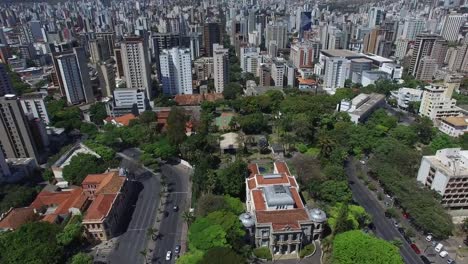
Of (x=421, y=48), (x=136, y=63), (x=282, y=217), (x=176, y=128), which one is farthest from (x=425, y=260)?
(x=421, y=48)

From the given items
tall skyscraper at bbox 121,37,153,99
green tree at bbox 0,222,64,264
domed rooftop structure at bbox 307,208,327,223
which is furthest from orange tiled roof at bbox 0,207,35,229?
tall skyscraper at bbox 121,37,153,99

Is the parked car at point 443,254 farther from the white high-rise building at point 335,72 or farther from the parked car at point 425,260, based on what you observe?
the white high-rise building at point 335,72

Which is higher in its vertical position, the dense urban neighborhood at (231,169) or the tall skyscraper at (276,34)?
the tall skyscraper at (276,34)

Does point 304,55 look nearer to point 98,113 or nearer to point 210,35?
point 210,35

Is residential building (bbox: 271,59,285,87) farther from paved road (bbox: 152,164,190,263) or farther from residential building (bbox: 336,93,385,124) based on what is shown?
paved road (bbox: 152,164,190,263)

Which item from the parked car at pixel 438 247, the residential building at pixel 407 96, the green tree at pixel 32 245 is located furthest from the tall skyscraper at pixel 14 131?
the residential building at pixel 407 96

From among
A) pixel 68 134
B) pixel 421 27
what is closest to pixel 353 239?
pixel 68 134

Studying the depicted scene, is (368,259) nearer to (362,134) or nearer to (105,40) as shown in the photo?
(362,134)
